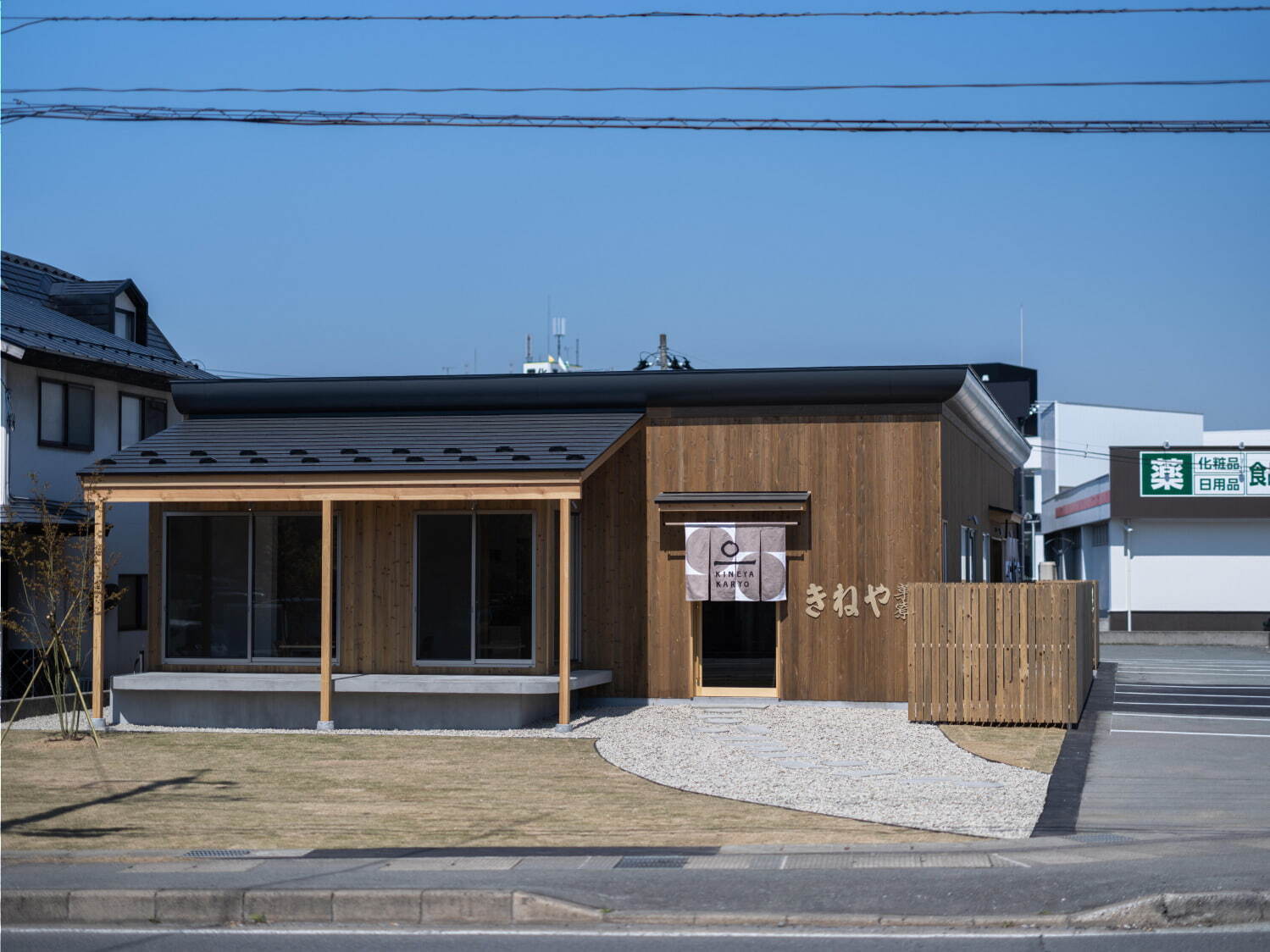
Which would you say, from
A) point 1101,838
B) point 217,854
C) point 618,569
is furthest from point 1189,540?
point 217,854

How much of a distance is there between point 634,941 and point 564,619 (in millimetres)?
9621

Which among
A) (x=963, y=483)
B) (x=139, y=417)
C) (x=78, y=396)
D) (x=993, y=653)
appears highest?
(x=78, y=396)

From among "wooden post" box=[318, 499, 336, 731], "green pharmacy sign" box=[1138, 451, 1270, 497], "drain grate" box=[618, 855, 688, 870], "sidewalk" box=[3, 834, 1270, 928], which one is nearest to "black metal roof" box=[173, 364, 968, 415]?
"wooden post" box=[318, 499, 336, 731]

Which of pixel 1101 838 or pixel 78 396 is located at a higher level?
pixel 78 396

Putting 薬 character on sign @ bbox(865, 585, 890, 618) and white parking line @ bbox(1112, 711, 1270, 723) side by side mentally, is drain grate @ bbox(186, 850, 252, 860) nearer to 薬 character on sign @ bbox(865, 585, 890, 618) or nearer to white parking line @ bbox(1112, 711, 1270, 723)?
薬 character on sign @ bbox(865, 585, 890, 618)

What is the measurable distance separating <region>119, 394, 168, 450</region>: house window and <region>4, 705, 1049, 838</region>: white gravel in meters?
9.59

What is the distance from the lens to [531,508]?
18.7 m

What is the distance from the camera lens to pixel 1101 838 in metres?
10.3

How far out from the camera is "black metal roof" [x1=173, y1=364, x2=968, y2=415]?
19328 millimetres

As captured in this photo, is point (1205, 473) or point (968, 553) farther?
point (1205, 473)

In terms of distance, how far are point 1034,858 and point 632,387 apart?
1150cm

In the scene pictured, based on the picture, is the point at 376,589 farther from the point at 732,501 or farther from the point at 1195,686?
the point at 1195,686

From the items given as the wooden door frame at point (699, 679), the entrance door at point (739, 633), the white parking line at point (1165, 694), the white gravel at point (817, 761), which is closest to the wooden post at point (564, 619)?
the white gravel at point (817, 761)

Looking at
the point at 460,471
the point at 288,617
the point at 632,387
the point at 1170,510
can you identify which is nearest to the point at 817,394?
the point at 632,387
